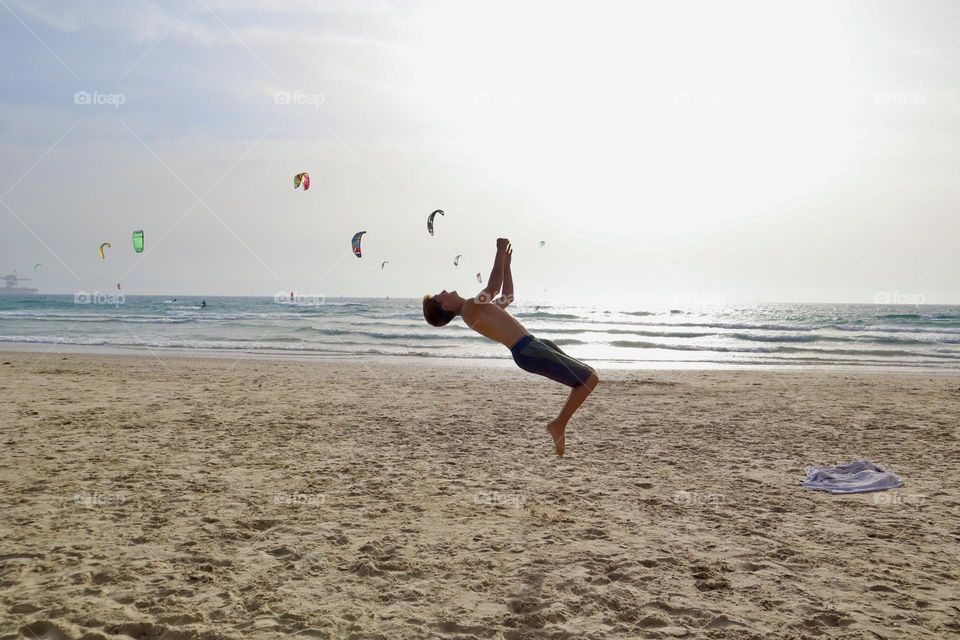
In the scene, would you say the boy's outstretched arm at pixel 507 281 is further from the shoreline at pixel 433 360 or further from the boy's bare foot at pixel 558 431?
the shoreline at pixel 433 360

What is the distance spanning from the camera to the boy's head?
5.41 meters

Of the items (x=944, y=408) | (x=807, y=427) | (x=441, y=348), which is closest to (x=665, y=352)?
(x=441, y=348)

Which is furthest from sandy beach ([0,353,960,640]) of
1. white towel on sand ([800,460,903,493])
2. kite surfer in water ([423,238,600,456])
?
kite surfer in water ([423,238,600,456])

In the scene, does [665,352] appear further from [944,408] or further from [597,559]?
[597,559]

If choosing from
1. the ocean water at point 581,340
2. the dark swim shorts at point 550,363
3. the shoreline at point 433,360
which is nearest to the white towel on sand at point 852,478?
the dark swim shorts at point 550,363

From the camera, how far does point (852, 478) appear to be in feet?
20.7

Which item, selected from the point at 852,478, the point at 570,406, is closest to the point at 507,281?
the point at 570,406

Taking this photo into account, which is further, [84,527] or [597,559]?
[84,527]

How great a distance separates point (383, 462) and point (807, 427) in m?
6.18

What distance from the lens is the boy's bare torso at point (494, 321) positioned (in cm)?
538

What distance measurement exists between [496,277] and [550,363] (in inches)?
34.1

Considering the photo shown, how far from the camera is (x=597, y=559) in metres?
4.40

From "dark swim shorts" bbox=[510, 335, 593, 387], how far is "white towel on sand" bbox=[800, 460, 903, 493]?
288 centimetres

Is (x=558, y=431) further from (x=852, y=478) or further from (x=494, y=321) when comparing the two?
(x=852, y=478)
